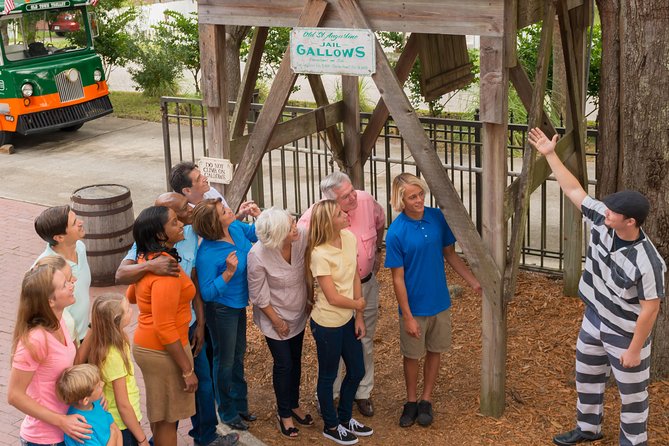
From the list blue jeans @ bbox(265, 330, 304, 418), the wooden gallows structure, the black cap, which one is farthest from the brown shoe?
the black cap

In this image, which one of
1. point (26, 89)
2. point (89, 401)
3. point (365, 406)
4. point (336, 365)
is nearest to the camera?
point (89, 401)

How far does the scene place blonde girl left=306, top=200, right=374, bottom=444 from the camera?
534 cm

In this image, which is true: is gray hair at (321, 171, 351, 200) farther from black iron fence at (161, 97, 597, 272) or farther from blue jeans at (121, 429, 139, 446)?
blue jeans at (121, 429, 139, 446)

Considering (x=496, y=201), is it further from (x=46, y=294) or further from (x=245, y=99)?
(x=46, y=294)

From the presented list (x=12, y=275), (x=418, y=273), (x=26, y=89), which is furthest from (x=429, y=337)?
(x=26, y=89)

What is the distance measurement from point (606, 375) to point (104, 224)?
4596 mm

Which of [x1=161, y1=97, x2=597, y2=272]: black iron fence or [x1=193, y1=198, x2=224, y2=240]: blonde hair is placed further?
[x1=161, y1=97, x2=597, y2=272]: black iron fence

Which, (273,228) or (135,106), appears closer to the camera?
(273,228)

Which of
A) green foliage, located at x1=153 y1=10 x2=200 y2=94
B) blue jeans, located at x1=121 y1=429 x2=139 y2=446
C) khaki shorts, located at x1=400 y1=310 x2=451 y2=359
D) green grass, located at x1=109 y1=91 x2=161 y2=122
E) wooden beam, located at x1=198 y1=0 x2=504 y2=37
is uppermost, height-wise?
green foliage, located at x1=153 y1=10 x2=200 y2=94

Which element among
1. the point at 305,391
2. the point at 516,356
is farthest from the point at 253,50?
the point at 516,356

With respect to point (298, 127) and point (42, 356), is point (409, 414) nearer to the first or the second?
point (298, 127)

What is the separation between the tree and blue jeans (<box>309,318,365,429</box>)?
6.20ft

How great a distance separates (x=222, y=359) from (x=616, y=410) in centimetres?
239

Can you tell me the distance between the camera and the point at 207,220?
5293 mm
